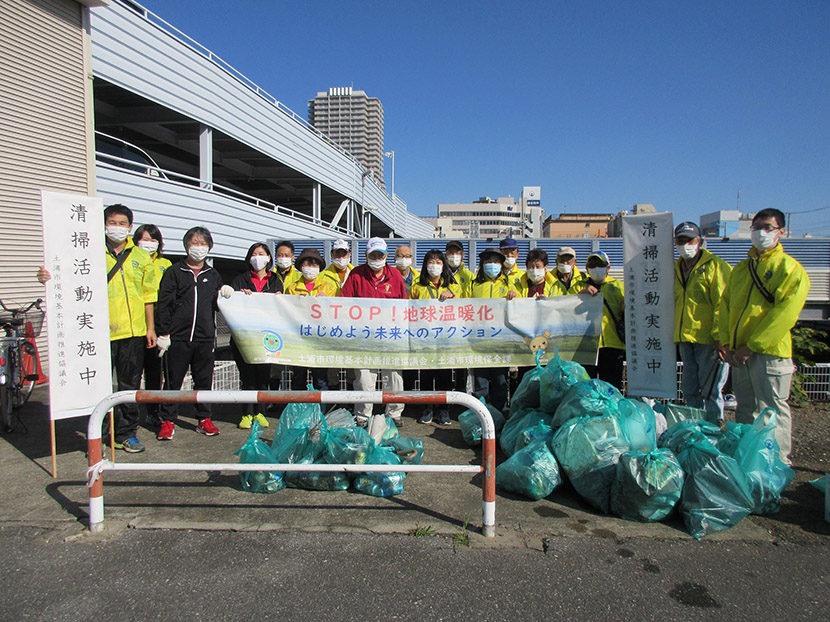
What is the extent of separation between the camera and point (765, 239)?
13.3 ft

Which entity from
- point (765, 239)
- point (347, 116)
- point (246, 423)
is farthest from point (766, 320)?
point (347, 116)

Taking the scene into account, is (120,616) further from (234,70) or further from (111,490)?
(234,70)

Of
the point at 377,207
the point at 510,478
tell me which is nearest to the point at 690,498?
the point at 510,478

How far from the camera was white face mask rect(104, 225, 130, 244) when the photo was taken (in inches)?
178

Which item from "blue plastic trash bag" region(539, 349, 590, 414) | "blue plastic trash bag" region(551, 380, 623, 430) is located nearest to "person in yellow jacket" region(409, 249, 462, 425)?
"blue plastic trash bag" region(539, 349, 590, 414)

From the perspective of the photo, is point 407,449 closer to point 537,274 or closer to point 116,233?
point 537,274

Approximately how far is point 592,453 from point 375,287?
287 cm

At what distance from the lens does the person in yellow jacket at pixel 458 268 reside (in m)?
5.72

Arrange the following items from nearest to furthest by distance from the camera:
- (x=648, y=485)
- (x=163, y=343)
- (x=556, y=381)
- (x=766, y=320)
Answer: (x=648, y=485) < (x=766, y=320) < (x=556, y=381) < (x=163, y=343)

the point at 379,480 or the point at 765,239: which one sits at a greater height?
the point at 765,239

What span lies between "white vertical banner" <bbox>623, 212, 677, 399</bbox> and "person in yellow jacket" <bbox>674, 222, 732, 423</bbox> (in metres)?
0.12

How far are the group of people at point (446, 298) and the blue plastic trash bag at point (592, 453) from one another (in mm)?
1518

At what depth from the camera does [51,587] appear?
2609mm

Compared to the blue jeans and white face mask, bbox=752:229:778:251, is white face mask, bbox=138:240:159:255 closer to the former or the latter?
the blue jeans
